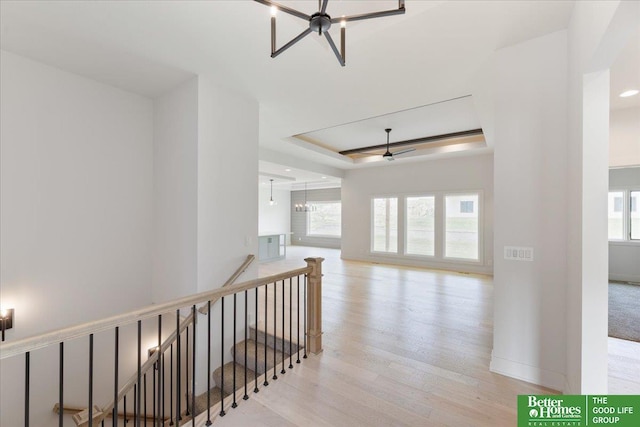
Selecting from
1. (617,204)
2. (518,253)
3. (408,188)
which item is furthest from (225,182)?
(617,204)

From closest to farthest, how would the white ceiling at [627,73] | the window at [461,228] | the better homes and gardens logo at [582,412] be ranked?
the better homes and gardens logo at [582,412] → the white ceiling at [627,73] → the window at [461,228]

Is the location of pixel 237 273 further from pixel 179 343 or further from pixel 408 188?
pixel 408 188

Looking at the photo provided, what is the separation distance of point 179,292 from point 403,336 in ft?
9.01

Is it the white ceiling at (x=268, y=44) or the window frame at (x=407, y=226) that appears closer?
the white ceiling at (x=268, y=44)

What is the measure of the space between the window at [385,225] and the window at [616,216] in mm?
4688

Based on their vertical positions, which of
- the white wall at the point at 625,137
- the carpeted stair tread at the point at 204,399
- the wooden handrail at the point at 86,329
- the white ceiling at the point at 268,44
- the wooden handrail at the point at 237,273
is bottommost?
the carpeted stair tread at the point at 204,399

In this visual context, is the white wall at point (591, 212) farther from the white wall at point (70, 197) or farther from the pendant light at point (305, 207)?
the pendant light at point (305, 207)

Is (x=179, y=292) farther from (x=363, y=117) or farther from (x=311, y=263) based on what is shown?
(x=363, y=117)

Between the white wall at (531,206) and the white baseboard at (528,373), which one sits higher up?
the white wall at (531,206)

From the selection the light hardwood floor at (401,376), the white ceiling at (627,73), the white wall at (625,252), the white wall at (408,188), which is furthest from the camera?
the white wall at (408,188)

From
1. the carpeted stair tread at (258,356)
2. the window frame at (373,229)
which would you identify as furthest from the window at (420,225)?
the carpeted stair tread at (258,356)

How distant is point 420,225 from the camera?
7.65 meters

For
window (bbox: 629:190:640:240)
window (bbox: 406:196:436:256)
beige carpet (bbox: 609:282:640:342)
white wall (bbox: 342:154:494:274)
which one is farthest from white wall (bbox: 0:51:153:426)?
window (bbox: 629:190:640:240)

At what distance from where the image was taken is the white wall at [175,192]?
10.2 feet
